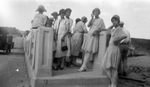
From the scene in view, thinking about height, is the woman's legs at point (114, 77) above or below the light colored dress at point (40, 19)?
below

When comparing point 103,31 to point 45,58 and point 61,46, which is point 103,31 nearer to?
point 61,46

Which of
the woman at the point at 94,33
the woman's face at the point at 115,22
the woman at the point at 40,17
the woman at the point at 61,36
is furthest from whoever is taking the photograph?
the woman at the point at 40,17

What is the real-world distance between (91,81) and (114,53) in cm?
96

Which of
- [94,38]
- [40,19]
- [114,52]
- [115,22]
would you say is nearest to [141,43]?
[94,38]

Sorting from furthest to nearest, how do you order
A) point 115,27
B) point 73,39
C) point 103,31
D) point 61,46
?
point 73,39, point 61,46, point 103,31, point 115,27

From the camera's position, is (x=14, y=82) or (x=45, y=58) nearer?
(x=45, y=58)

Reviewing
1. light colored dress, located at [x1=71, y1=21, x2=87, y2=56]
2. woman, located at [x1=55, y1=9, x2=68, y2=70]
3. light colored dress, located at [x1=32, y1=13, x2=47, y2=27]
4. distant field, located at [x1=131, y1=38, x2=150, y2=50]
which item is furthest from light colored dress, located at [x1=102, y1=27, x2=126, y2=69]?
distant field, located at [x1=131, y1=38, x2=150, y2=50]

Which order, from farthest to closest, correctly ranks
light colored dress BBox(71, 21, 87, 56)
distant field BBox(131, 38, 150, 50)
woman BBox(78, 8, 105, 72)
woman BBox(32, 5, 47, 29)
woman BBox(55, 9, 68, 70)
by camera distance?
distant field BBox(131, 38, 150, 50) < light colored dress BBox(71, 21, 87, 56) < woman BBox(32, 5, 47, 29) < woman BBox(55, 9, 68, 70) < woman BBox(78, 8, 105, 72)

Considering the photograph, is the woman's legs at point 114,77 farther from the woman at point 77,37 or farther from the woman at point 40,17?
the woman at point 40,17

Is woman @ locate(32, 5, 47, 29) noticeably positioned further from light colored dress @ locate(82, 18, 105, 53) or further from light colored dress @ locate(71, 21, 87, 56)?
light colored dress @ locate(82, 18, 105, 53)

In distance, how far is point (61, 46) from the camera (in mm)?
6730

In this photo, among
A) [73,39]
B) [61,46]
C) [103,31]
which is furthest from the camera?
[73,39]

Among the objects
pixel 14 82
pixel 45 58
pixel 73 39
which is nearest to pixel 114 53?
pixel 45 58

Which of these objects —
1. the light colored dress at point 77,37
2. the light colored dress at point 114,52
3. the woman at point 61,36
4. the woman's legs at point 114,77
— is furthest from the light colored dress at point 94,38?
the light colored dress at point 77,37
